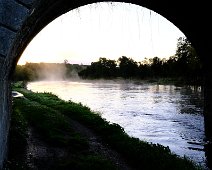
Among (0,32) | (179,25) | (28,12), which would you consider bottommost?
(0,32)

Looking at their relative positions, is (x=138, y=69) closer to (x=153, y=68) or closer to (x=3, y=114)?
(x=153, y=68)

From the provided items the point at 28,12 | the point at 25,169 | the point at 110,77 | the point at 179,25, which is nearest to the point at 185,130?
the point at 179,25

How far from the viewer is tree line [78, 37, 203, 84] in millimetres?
78188

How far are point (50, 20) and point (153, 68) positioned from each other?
121994 mm

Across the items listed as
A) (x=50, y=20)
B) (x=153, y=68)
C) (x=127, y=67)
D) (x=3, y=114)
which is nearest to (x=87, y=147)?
(x=50, y=20)

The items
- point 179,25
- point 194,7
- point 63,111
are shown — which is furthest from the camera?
point 63,111

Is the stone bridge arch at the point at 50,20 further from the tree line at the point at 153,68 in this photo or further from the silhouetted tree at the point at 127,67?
the silhouetted tree at the point at 127,67

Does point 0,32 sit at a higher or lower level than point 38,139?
higher

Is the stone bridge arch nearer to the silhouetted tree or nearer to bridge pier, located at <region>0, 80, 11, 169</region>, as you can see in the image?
bridge pier, located at <region>0, 80, 11, 169</region>

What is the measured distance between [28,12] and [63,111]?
18027 millimetres

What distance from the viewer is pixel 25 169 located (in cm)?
795

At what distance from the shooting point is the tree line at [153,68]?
257ft

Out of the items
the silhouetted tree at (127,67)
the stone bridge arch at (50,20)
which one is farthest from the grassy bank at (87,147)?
the silhouetted tree at (127,67)

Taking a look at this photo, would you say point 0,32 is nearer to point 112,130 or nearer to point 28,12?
point 28,12
